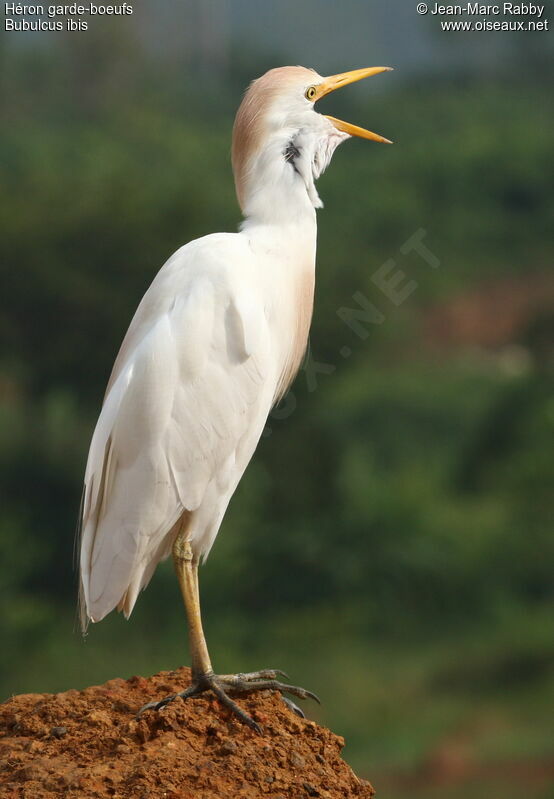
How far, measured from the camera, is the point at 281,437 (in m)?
8.05

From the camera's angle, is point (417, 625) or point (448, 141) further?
point (448, 141)

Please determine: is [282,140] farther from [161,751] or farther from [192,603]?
[161,751]

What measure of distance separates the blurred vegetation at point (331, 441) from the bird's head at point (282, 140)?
4291 millimetres

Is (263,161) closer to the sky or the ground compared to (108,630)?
closer to the sky

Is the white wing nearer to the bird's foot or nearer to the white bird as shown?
the white bird

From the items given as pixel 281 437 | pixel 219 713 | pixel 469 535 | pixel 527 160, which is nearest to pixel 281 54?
pixel 527 160

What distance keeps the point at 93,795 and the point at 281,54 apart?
9469mm

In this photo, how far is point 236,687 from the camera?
1.87 meters

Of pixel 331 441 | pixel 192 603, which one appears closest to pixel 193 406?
pixel 192 603

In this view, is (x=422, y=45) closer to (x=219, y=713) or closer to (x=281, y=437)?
(x=281, y=437)

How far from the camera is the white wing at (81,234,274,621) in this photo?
190 cm

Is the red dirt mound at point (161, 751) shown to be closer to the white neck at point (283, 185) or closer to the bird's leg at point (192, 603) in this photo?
the bird's leg at point (192, 603)

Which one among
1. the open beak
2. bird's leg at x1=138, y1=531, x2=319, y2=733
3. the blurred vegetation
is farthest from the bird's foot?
the blurred vegetation

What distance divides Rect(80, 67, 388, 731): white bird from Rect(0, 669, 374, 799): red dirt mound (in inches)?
2.2
